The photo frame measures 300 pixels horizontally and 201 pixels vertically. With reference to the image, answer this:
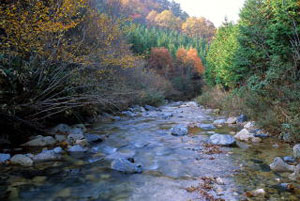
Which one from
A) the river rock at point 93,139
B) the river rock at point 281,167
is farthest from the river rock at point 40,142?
the river rock at point 281,167

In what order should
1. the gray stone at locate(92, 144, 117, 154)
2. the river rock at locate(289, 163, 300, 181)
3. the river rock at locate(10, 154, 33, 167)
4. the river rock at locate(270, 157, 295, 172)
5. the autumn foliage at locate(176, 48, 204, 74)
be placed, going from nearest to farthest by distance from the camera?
the river rock at locate(289, 163, 300, 181) < the river rock at locate(270, 157, 295, 172) < the river rock at locate(10, 154, 33, 167) < the gray stone at locate(92, 144, 117, 154) < the autumn foliage at locate(176, 48, 204, 74)

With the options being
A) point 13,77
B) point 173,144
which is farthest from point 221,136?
point 13,77

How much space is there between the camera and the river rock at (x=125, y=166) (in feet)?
19.5

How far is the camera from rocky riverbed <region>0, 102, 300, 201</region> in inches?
185

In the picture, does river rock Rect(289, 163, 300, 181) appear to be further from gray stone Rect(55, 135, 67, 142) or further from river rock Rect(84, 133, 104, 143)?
gray stone Rect(55, 135, 67, 142)

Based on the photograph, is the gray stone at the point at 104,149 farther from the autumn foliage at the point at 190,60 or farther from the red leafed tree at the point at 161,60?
the autumn foliage at the point at 190,60

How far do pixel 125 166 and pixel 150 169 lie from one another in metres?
0.63

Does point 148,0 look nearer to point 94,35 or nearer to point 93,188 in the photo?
point 94,35

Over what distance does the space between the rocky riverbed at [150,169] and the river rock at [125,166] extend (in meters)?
0.02

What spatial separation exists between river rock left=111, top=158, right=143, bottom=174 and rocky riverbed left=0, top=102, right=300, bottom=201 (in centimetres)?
2

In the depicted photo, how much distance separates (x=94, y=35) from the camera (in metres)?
13.1

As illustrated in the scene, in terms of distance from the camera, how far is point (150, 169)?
6191 mm

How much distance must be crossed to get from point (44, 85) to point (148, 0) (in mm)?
109851

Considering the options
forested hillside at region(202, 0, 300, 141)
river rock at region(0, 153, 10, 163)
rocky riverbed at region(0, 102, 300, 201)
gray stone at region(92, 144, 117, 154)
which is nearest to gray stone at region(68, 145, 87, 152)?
rocky riverbed at region(0, 102, 300, 201)
